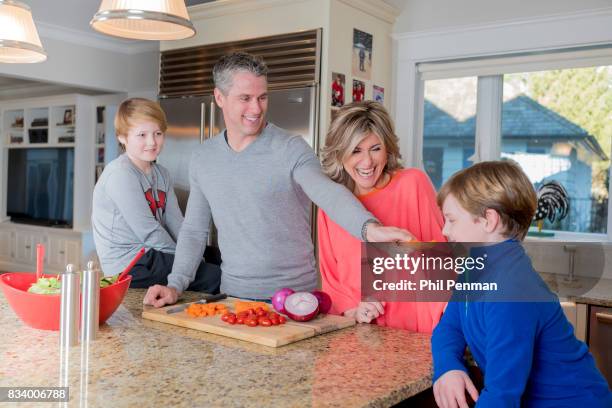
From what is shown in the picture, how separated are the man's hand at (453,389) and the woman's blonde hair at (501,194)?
321 mm

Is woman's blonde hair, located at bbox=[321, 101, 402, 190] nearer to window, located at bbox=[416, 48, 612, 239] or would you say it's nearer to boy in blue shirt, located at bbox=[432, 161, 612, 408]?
boy in blue shirt, located at bbox=[432, 161, 612, 408]

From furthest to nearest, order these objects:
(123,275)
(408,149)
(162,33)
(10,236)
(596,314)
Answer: (10,236), (408,149), (596,314), (162,33), (123,275)

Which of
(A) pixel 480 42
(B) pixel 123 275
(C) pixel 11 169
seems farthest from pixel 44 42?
(B) pixel 123 275

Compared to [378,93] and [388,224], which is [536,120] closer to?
[378,93]

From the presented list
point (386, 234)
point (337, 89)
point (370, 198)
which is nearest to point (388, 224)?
point (370, 198)

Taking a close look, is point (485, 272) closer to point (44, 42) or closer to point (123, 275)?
point (123, 275)

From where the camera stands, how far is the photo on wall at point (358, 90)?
375 cm

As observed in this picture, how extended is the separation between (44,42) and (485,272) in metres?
4.98

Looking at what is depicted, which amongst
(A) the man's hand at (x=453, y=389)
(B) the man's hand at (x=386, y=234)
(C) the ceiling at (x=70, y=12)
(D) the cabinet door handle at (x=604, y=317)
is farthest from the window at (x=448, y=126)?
(A) the man's hand at (x=453, y=389)

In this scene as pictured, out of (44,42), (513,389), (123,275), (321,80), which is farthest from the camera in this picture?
(44,42)

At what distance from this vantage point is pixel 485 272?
1310 millimetres

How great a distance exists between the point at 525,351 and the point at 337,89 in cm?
266

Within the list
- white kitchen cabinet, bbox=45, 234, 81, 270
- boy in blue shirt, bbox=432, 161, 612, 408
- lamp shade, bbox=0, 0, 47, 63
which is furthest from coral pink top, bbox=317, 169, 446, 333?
white kitchen cabinet, bbox=45, 234, 81, 270

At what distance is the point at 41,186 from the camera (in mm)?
7137
